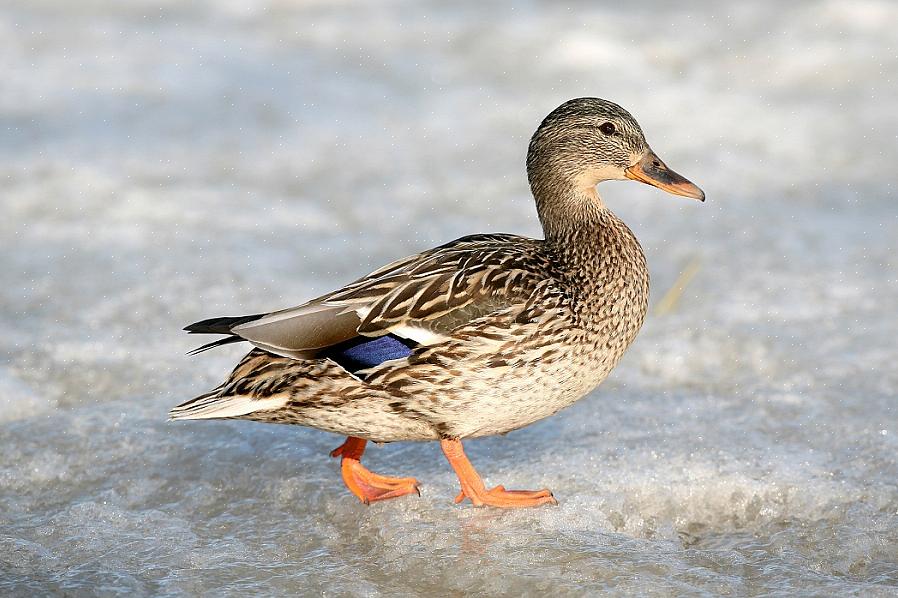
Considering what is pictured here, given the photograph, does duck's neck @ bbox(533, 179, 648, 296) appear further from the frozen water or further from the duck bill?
the frozen water

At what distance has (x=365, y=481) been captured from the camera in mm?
5211

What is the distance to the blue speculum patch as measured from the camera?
4.80m

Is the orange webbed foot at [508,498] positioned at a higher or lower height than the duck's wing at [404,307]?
lower

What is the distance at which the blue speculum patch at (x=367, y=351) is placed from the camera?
4801 mm

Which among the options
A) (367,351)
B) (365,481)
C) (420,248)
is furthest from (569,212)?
(420,248)

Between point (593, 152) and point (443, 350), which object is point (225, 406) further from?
point (593, 152)

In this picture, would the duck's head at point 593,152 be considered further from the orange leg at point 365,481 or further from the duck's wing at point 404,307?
the orange leg at point 365,481

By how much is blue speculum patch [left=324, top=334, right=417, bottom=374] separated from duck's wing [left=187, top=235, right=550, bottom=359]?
22 millimetres

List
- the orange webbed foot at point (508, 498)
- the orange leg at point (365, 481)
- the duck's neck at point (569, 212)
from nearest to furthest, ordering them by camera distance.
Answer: the orange webbed foot at point (508, 498), the orange leg at point (365, 481), the duck's neck at point (569, 212)

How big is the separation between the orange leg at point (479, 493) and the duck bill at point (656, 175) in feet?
4.44

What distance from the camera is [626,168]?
5441 mm

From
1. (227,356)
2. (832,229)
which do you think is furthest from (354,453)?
(832,229)

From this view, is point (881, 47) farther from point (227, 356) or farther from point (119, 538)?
point (119, 538)

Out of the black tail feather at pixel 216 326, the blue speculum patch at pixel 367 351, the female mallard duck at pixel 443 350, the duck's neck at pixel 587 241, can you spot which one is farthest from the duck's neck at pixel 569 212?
the black tail feather at pixel 216 326
